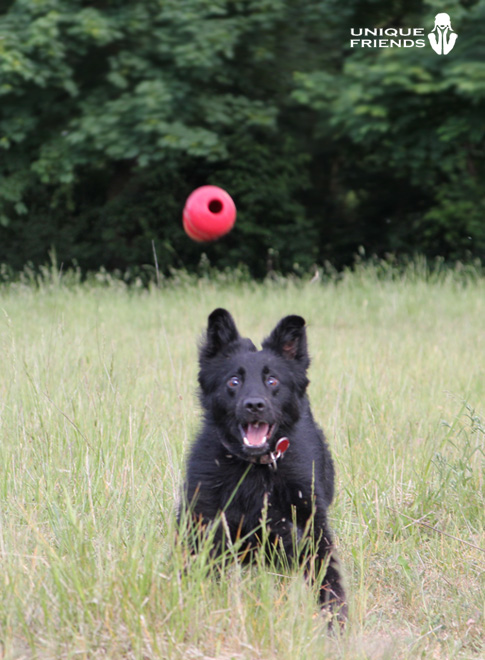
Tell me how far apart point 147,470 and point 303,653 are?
1556 mm

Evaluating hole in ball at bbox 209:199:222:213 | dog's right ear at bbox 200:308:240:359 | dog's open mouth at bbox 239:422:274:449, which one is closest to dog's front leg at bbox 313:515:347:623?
dog's open mouth at bbox 239:422:274:449

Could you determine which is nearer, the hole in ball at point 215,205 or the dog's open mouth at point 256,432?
the dog's open mouth at point 256,432

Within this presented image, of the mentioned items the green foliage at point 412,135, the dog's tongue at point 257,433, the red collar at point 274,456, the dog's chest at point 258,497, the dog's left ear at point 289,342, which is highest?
the green foliage at point 412,135

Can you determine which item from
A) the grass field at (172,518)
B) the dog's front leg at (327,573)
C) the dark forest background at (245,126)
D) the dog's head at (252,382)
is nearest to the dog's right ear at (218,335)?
the dog's head at (252,382)

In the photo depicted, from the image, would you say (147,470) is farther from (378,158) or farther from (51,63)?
(378,158)

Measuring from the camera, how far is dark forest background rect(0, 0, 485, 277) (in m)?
12.0

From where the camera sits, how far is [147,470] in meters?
3.97

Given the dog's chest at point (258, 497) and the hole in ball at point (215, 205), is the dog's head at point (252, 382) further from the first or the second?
the hole in ball at point (215, 205)

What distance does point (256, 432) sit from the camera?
347 cm

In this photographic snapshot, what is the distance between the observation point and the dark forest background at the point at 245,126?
474 inches

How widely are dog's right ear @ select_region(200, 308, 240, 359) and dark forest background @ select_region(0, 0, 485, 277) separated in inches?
327

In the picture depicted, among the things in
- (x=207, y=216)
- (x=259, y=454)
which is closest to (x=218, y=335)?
(x=259, y=454)

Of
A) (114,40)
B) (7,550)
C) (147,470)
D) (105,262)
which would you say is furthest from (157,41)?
(7,550)

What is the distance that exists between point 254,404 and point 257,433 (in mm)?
212
